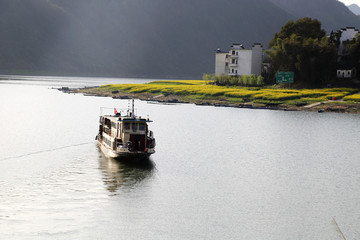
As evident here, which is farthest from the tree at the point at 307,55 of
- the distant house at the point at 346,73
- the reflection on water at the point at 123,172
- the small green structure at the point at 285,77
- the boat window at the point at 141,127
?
the reflection on water at the point at 123,172

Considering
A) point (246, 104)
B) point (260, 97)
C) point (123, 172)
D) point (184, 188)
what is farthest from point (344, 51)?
point (184, 188)

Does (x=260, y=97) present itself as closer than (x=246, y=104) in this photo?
No

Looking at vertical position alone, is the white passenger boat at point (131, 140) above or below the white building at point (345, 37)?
below

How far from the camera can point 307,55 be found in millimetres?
140250

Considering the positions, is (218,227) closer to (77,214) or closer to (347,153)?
(77,214)

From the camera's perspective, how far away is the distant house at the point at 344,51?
145m

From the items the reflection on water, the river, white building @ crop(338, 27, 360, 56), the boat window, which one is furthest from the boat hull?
white building @ crop(338, 27, 360, 56)

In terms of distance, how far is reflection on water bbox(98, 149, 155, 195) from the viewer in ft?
138

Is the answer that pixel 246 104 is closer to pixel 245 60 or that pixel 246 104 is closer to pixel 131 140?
pixel 245 60

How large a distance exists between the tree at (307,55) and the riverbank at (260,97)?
7858 mm

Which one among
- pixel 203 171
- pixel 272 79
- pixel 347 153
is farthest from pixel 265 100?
pixel 203 171

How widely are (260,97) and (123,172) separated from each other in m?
90.8

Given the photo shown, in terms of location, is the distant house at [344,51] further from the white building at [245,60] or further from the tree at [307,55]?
the white building at [245,60]

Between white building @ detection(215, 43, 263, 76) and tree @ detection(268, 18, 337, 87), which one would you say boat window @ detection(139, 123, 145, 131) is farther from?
white building @ detection(215, 43, 263, 76)
